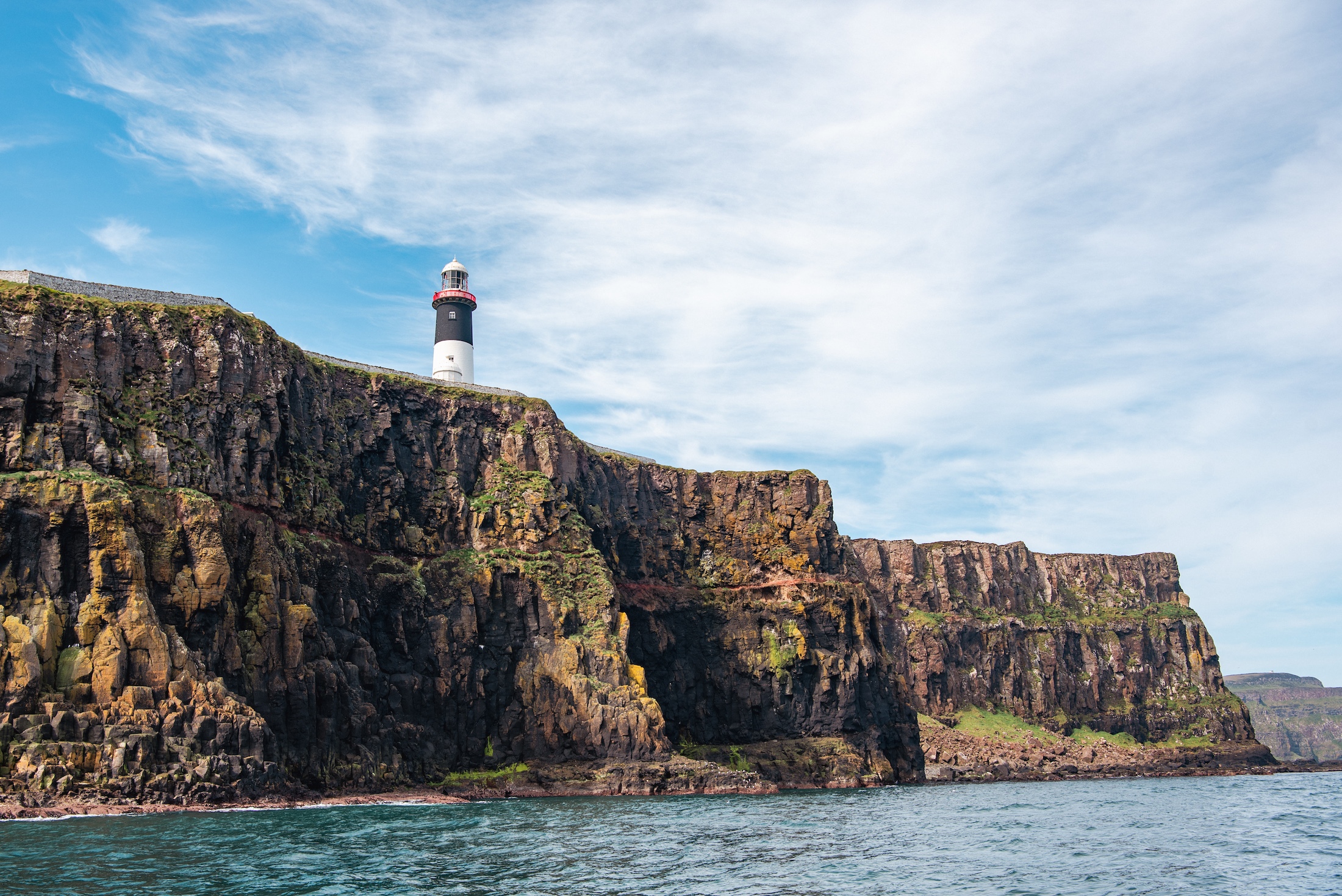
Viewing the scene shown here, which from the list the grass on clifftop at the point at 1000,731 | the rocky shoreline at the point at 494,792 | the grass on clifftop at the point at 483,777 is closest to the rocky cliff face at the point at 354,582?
the grass on clifftop at the point at 483,777

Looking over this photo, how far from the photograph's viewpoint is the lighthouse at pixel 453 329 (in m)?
132

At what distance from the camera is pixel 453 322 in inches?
5241

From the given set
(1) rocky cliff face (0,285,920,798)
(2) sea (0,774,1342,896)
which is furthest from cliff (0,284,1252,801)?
(2) sea (0,774,1342,896)

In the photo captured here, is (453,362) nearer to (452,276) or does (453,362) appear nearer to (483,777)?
(452,276)

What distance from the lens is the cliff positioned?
226 ft

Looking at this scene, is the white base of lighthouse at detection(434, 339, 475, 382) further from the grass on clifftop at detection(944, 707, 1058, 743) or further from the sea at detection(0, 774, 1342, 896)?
the grass on clifftop at detection(944, 707, 1058, 743)

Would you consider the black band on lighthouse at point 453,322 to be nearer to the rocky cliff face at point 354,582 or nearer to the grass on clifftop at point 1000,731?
the rocky cliff face at point 354,582

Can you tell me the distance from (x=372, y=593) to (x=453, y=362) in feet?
130

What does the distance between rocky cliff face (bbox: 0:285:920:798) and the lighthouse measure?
10.8 metres

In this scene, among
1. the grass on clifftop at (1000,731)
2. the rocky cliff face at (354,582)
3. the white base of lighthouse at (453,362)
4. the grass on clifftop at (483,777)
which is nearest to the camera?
the rocky cliff face at (354,582)

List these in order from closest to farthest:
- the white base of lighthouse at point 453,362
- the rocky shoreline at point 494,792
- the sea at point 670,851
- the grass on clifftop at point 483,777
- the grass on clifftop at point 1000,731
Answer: the sea at point 670,851 → the rocky shoreline at point 494,792 → the grass on clifftop at point 483,777 → the white base of lighthouse at point 453,362 → the grass on clifftop at point 1000,731

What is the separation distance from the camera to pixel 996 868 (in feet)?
175

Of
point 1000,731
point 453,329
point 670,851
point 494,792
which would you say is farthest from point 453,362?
point 1000,731

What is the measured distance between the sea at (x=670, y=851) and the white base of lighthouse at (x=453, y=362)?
59.0 m
